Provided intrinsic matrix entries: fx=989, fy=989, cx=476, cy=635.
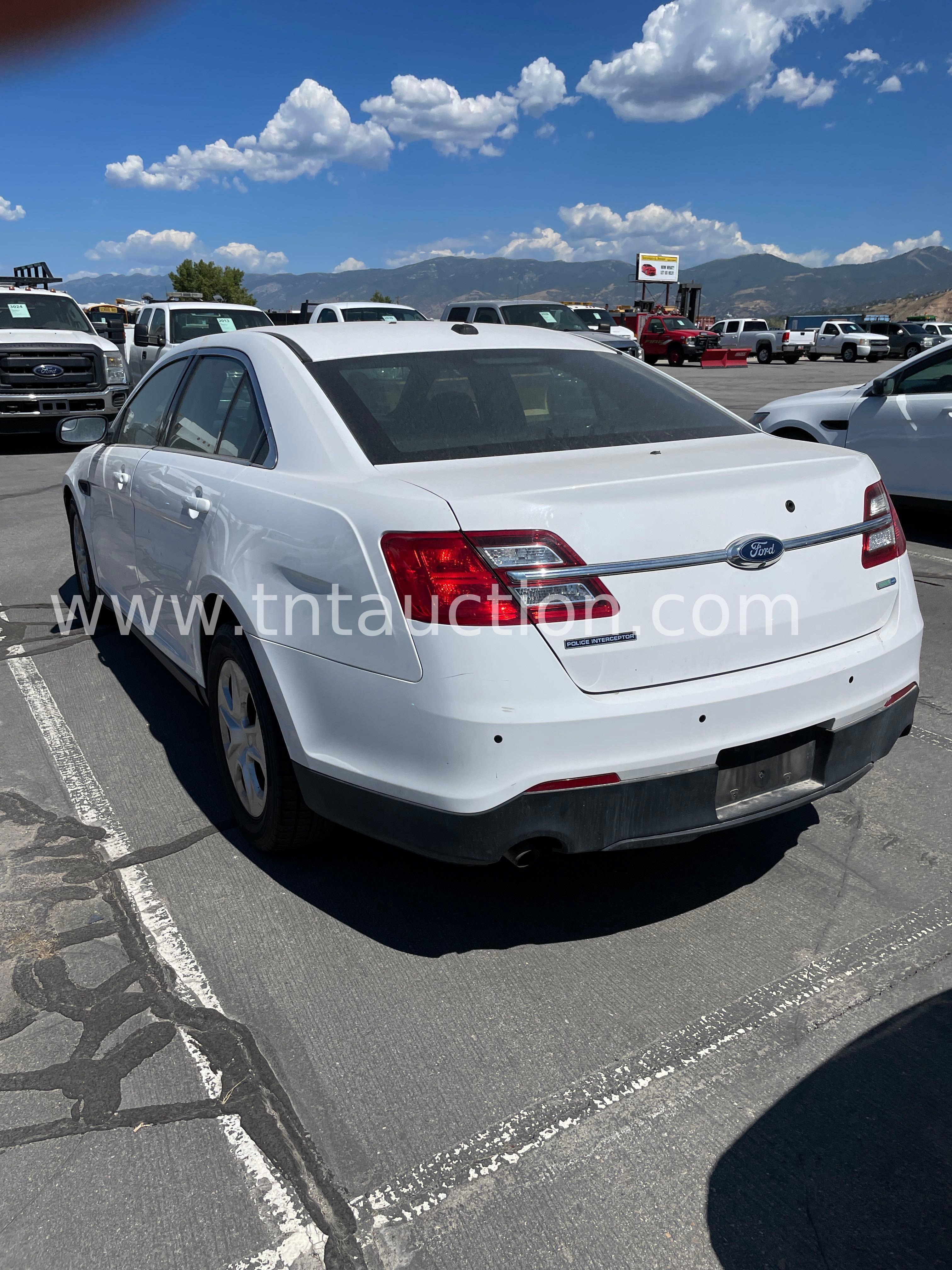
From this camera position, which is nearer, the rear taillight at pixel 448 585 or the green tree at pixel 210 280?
the rear taillight at pixel 448 585

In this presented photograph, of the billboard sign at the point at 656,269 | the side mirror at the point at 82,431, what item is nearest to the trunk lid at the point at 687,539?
the side mirror at the point at 82,431

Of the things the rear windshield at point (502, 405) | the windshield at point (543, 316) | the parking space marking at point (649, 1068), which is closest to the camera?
the parking space marking at point (649, 1068)

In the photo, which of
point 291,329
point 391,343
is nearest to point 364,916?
point 391,343

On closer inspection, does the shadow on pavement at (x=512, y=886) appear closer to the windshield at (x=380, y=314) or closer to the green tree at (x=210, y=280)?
the windshield at (x=380, y=314)

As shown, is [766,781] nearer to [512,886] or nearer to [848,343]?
[512,886]

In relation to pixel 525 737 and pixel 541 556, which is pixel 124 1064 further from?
pixel 541 556

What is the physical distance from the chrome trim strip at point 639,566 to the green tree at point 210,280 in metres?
150

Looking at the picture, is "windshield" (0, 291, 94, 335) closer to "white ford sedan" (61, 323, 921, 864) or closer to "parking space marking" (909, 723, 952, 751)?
"white ford sedan" (61, 323, 921, 864)

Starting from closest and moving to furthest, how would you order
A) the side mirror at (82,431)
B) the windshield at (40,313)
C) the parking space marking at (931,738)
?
the parking space marking at (931,738) → the side mirror at (82,431) → the windshield at (40,313)

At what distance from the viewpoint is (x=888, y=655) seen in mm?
2881

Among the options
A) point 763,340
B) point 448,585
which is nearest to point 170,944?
point 448,585

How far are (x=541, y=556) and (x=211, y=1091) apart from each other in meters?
1.46

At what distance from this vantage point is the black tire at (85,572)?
5.92m

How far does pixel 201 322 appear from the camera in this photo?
1558cm
